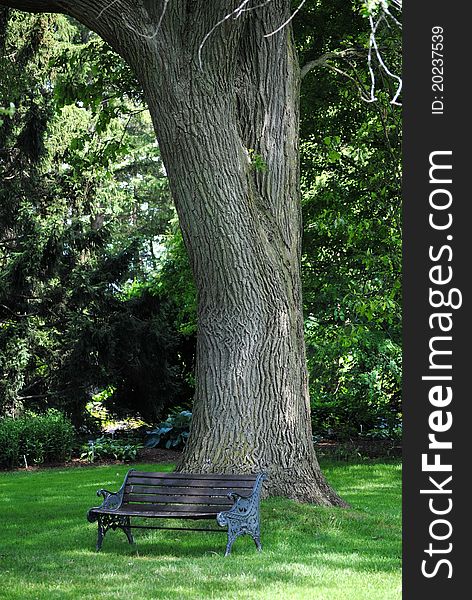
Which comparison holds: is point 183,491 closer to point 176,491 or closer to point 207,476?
point 176,491

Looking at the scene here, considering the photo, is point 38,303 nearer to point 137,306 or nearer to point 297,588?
point 137,306

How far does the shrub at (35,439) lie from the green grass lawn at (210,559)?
17.2 ft

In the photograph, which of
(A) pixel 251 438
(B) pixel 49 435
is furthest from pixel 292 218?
(B) pixel 49 435

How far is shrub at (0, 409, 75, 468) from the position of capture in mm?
16531

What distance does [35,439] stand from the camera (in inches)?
665

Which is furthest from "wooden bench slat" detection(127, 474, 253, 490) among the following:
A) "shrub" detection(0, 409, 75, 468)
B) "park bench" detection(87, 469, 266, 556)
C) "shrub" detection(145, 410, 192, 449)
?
"shrub" detection(145, 410, 192, 449)

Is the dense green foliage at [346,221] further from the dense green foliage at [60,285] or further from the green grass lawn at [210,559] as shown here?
the green grass lawn at [210,559]

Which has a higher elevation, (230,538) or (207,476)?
(207,476)

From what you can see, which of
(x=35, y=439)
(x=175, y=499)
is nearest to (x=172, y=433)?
(x=35, y=439)

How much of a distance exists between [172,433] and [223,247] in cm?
947

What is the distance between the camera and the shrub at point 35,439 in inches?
651

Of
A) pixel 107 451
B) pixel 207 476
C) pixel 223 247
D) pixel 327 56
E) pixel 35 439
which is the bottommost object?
pixel 207 476

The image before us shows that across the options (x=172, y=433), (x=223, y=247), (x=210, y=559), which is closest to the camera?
(x=210, y=559)

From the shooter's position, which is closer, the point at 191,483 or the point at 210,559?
the point at 210,559
